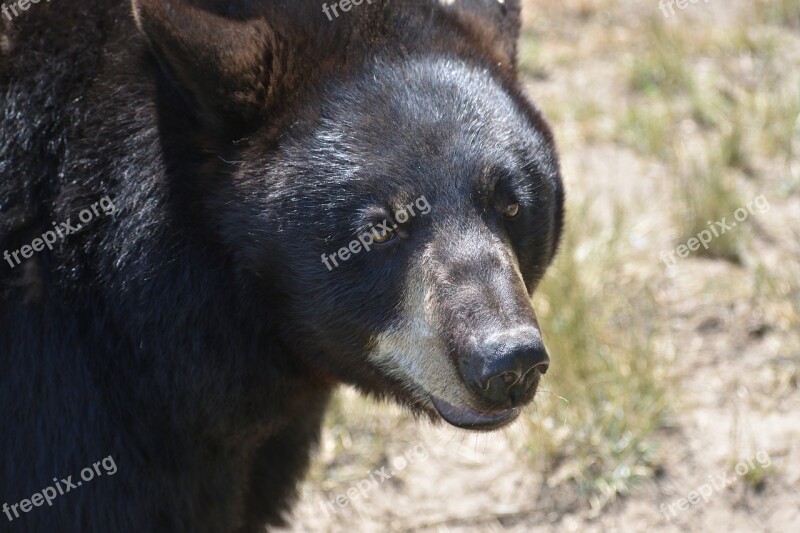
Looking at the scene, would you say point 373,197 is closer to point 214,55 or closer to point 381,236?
point 381,236

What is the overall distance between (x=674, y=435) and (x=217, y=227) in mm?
2885

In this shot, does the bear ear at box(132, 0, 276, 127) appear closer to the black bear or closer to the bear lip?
the black bear

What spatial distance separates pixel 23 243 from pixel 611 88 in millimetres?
5295

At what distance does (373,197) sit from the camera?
12.6 feet

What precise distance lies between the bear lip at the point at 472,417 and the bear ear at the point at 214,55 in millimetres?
1232

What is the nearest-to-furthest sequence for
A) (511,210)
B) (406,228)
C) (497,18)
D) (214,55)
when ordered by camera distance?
(214,55) < (406,228) < (511,210) < (497,18)

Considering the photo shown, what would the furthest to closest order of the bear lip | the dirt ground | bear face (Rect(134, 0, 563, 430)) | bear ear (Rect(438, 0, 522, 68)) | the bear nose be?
1. the dirt ground
2. bear ear (Rect(438, 0, 522, 68))
3. the bear lip
4. bear face (Rect(134, 0, 563, 430))
5. the bear nose

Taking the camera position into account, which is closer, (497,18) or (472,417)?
(472,417)

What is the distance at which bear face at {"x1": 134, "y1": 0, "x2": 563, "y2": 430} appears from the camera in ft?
12.5

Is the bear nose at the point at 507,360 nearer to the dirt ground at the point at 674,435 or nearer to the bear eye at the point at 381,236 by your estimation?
the bear eye at the point at 381,236

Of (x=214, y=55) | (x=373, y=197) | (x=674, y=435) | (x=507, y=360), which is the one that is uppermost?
(x=214, y=55)

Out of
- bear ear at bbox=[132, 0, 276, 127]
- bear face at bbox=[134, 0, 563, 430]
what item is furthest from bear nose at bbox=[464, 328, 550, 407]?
bear ear at bbox=[132, 0, 276, 127]

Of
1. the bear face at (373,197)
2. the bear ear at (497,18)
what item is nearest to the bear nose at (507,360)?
the bear face at (373,197)

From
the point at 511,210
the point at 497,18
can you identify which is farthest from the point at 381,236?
the point at 497,18
